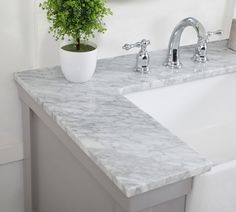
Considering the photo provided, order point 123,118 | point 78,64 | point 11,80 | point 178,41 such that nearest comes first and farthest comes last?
1. point 123,118
2. point 78,64
3. point 11,80
4. point 178,41

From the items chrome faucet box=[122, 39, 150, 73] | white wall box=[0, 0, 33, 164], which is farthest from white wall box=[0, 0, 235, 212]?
chrome faucet box=[122, 39, 150, 73]

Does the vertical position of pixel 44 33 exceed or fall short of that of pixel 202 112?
it exceeds it

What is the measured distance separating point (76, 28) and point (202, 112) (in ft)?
2.01

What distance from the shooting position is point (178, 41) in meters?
1.67

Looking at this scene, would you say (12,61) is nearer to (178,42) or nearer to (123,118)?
(123,118)

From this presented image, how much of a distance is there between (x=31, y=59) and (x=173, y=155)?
24.4 inches

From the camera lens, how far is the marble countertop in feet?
3.64

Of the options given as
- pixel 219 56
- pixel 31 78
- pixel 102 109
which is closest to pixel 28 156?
pixel 31 78

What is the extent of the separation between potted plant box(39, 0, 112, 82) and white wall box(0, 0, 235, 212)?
66mm

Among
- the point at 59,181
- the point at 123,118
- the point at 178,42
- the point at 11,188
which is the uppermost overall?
the point at 178,42

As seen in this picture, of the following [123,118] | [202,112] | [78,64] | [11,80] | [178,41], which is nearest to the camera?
[123,118]

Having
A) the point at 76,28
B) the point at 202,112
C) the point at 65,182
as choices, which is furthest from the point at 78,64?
the point at 202,112

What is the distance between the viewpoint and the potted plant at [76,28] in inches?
54.1

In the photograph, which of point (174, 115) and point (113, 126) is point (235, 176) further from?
point (174, 115)
